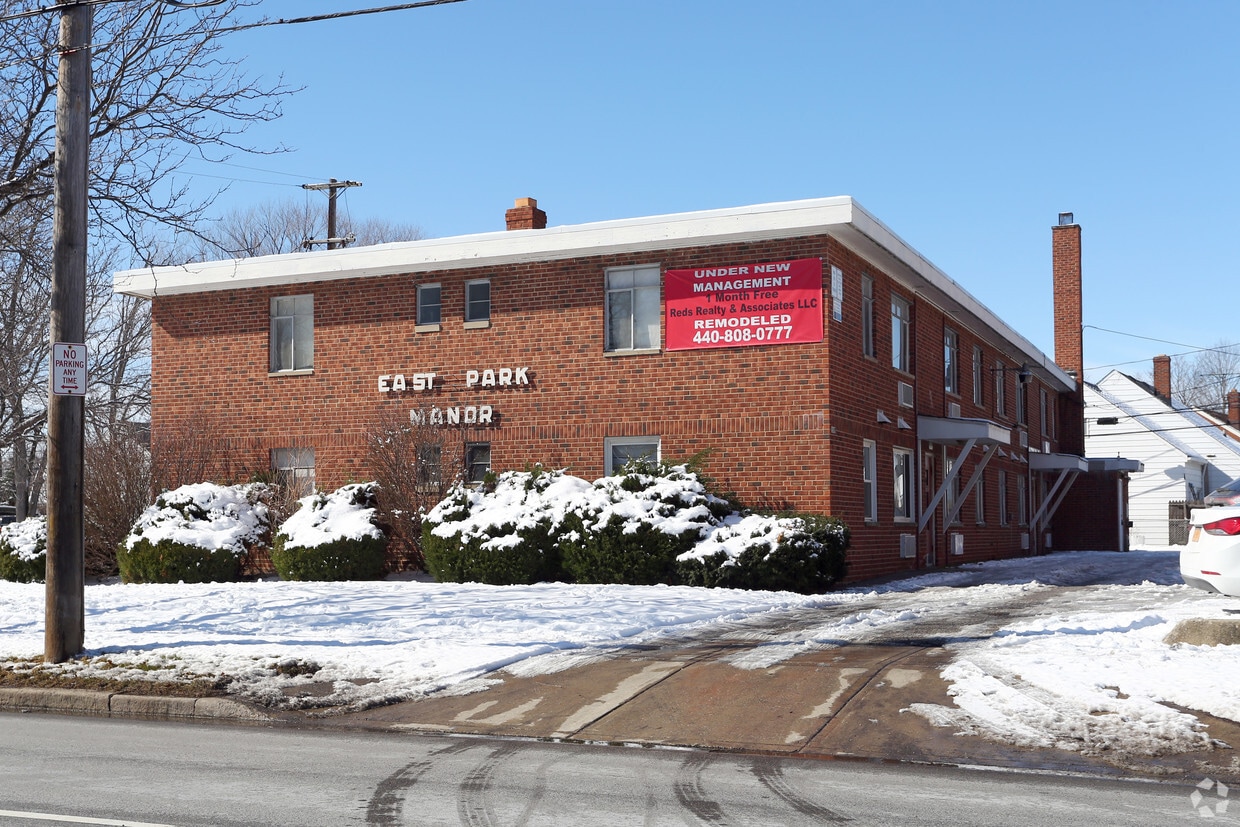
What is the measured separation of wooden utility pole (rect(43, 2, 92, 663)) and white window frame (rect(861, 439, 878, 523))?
14546mm

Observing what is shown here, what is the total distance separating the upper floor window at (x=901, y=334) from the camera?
25469 mm

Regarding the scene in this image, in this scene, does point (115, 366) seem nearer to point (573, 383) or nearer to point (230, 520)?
point (230, 520)

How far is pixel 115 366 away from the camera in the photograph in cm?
3556

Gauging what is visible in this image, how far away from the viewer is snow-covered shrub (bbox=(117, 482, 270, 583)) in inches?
851

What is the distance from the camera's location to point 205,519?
896 inches

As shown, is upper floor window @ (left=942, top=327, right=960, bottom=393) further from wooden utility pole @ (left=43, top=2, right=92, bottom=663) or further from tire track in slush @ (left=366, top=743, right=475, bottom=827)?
tire track in slush @ (left=366, top=743, right=475, bottom=827)

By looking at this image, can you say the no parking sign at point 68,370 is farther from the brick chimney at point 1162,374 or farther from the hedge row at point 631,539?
the brick chimney at point 1162,374

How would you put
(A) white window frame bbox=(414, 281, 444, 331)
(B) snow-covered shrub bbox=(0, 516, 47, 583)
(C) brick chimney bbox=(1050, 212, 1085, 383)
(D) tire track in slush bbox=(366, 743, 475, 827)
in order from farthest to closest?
(C) brick chimney bbox=(1050, 212, 1085, 383) → (A) white window frame bbox=(414, 281, 444, 331) → (B) snow-covered shrub bbox=(0, 516, 47, 583) → (D) tire track in slush bbox=(366, 743, 475, 827)

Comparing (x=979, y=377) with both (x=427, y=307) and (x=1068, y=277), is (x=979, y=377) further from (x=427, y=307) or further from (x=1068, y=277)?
(x=427, y=307)

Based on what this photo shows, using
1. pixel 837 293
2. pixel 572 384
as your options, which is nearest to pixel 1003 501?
pixel 837 293

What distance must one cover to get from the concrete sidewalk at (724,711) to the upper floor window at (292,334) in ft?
49.3

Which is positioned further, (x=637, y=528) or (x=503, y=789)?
(x=637, y=528)

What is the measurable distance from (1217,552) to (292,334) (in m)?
18.9

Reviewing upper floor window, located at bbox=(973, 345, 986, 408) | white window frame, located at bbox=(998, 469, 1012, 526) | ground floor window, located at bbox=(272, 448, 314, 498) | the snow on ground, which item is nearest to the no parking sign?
the snow on ground
